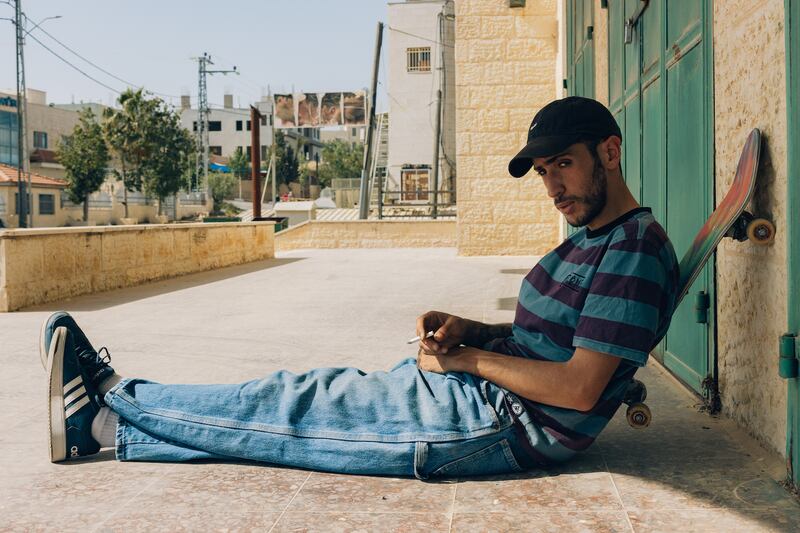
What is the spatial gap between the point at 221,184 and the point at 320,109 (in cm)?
2416

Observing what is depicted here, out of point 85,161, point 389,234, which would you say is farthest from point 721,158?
point 85,161

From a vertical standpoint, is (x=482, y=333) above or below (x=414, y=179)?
below

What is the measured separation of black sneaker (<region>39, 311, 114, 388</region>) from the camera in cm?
290

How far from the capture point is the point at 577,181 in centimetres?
253

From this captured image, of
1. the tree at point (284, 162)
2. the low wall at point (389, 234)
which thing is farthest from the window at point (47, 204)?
the low wall at point (389, 234)

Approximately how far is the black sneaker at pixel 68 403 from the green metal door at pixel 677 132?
8.47ft

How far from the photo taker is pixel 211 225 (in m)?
14.8

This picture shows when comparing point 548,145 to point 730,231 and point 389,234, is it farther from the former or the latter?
point 389,234

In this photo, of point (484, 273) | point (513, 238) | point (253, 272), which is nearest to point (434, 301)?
point (484, 273)

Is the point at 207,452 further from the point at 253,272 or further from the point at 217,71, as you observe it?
the point at 217,71

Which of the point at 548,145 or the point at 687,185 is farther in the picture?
the point at 687,185

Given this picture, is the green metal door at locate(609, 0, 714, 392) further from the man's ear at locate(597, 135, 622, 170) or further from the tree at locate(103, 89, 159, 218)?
the tree at locate(103, 89, 159, 218)

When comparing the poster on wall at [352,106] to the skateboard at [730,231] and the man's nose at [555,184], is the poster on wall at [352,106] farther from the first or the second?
the man's nose at [555,184]

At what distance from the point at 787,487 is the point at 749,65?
4.90ft
